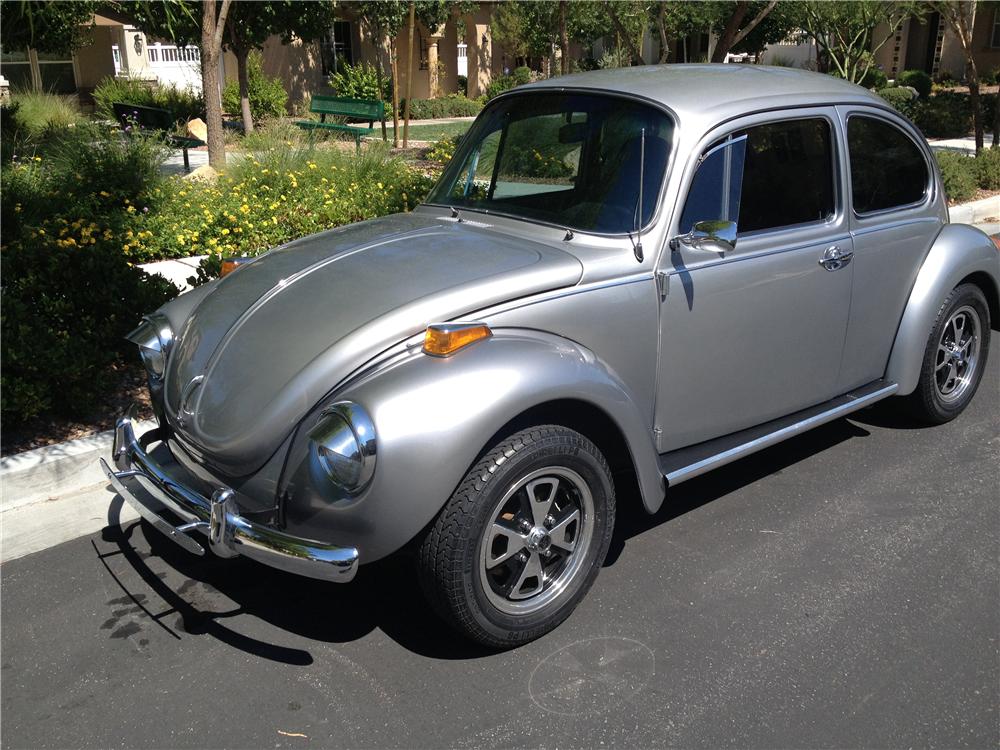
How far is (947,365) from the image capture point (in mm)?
5152

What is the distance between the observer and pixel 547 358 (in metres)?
3.20

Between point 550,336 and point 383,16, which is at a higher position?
point 383,16

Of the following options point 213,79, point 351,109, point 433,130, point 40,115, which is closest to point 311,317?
point 213,79

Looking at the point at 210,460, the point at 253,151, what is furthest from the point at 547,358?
the point at 253,151

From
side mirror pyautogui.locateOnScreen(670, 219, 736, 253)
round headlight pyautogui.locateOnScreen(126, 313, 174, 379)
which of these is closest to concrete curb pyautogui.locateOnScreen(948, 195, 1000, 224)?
side mirror pyautogui.locateOnScreen(670, 219, 736, 253)

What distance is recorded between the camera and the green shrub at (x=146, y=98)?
22.2 metres

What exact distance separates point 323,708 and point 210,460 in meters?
0.95

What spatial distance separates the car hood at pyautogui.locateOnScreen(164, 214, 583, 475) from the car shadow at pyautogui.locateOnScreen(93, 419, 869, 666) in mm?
701

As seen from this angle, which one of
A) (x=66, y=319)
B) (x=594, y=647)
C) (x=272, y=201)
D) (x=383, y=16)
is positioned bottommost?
(x=594, y=647)

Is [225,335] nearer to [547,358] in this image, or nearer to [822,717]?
[547,358]

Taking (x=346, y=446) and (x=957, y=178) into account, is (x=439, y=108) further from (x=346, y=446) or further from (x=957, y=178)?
(x=346, y=446)

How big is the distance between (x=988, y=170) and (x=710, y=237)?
10.6 m

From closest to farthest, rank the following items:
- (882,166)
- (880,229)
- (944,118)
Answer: (880,229) → (882,166) → (944,118)

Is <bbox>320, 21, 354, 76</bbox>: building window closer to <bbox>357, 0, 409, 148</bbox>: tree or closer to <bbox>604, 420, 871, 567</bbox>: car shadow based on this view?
<bbox>357, 0, 409, 148</bbox>: tree
